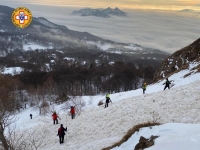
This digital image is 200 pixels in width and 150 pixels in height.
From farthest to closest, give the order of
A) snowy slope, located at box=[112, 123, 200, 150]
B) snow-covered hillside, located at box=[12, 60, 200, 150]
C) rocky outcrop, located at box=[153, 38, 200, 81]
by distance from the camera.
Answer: rocky outcrop, located at box=[153, 38, 200, 81] < snow-covered hillside, located at box=[12, 60, 200, 150] < snowy slope, located at box=[112, 123, 200, 150]

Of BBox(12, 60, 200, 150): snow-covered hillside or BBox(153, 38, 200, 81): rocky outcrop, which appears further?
BBox(153, 38, 200, 81): rocky outcrop

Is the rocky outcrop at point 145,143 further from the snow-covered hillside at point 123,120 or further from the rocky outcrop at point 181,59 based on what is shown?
the rocky outcrop at point 181,59

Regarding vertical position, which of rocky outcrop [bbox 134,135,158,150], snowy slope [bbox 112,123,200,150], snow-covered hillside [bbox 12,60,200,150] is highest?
snowy slope [bbox 112,123,200,150]

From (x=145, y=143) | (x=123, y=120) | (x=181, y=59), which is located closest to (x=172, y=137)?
(x=145, y=143)

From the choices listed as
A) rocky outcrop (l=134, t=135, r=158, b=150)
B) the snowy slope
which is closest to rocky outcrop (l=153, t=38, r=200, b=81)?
the snowy slope

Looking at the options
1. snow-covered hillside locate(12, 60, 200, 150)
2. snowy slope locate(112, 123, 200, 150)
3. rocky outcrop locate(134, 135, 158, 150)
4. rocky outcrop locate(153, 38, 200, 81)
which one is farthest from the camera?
rocky outcrop locate(153, 38, 200, 81)

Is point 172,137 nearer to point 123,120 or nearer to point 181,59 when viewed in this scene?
point 123,120

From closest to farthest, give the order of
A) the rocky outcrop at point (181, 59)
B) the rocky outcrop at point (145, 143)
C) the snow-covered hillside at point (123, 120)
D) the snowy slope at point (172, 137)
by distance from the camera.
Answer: the snowy slope at point (172, 137) < the rocky outcrop at point (145, 143) < the snow-covered hillside at point (123, 120) < the rocky outcrop at point (181, 59)

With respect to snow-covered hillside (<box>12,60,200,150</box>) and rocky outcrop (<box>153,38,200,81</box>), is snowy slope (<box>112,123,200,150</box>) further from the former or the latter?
rocky outcrop (<box>153,38,200,81</box>)

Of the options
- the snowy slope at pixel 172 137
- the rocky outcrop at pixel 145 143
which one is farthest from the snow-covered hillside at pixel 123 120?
the rocky outcrop at pixel 145 143

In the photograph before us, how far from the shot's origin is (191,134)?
1003 centimetres

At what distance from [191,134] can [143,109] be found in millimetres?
11993

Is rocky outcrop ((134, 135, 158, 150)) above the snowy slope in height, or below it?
below

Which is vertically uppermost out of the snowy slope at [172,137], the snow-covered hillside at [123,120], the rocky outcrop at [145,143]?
the snowy slope at [172,137]
